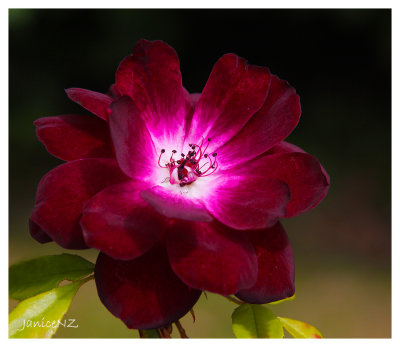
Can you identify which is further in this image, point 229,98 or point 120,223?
point 229,98

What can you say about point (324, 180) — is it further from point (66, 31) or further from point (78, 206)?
point (66, 31)

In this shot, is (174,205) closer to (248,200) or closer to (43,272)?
(248,200)

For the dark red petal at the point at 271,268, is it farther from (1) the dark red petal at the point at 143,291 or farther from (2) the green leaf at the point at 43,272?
(2) the green leaf at the point at 43,272

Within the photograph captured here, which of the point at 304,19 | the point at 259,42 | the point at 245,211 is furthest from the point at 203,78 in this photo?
the point at 245,211

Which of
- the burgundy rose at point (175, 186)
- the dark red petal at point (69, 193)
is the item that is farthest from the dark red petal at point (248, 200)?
the dark red petal at point (69, 193)

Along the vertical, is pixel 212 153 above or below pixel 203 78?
above

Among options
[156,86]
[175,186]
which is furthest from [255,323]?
[156,86]
